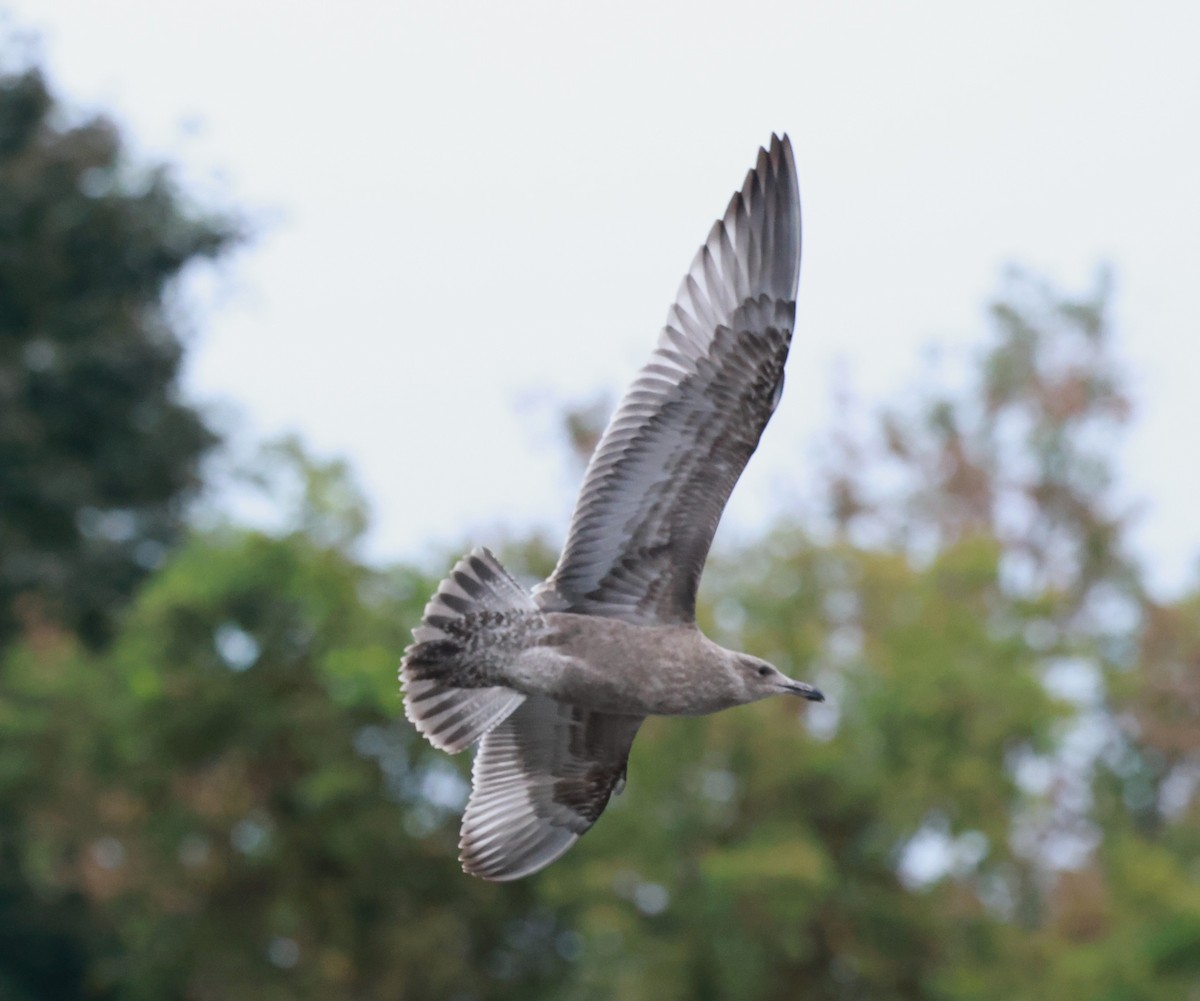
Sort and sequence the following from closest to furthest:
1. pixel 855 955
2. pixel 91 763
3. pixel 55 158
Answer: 1. pixel 855 955
2. pixel 91 763
3. pixel 55 158

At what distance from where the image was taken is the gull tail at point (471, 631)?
8719mm

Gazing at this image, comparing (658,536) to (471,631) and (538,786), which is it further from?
(538,786)

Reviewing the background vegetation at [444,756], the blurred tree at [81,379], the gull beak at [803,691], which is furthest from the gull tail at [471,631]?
the blurred tree at [81,379]

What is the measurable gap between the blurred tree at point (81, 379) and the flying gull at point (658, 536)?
2378cm

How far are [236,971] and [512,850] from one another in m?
18.0

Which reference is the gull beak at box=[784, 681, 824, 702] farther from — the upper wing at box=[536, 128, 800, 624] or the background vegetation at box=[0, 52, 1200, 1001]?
the background vegetation at box=[0, 52, 1200, 1001]

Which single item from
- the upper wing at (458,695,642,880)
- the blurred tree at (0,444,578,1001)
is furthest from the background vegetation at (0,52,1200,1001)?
the upper wing at (458,695,642,880)

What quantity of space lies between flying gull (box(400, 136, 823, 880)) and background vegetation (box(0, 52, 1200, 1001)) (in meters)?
Result: 14.0

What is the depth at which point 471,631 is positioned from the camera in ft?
28.6

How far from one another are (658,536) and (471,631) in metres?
0.75

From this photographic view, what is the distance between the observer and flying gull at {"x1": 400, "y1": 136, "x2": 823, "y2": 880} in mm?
8656

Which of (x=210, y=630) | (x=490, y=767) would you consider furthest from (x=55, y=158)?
(x=490, y=767)

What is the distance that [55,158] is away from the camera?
3325cm

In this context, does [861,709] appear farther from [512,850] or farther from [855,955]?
[512,850]
